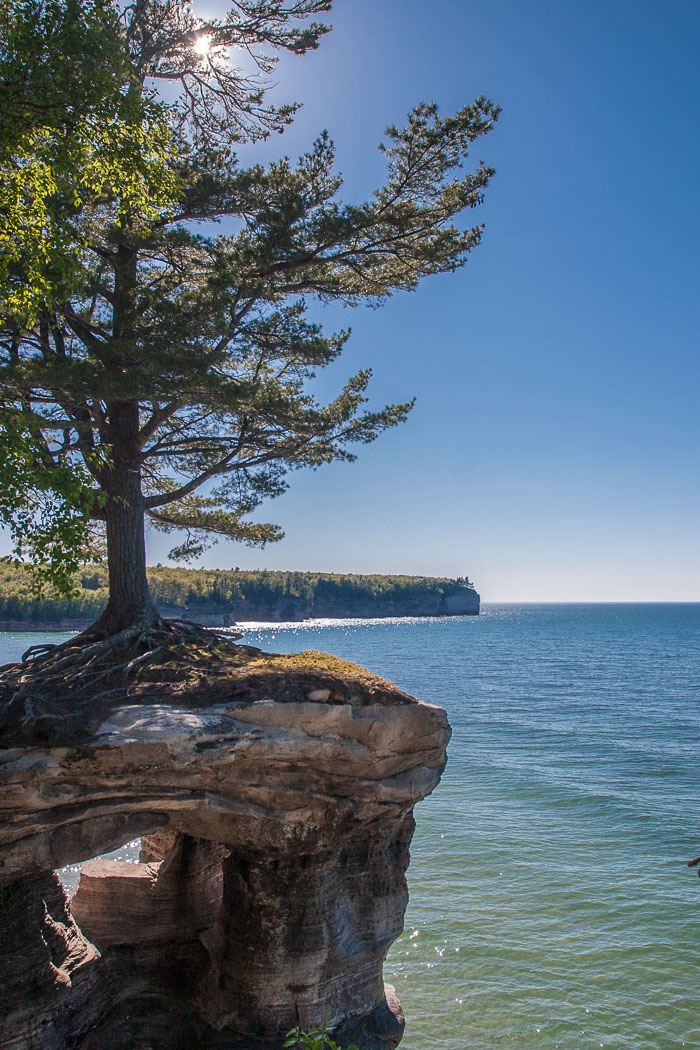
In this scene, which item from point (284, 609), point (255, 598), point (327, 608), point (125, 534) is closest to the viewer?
point (125, 534)

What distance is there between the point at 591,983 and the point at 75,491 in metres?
11.7

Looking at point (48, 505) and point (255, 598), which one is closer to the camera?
point (48, 505)

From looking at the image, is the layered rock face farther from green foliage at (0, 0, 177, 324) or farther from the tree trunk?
green foliage at (0, 0, 177, 324)

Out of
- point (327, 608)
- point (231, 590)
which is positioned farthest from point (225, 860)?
point (327, 608)

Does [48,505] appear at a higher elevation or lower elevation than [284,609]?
higher

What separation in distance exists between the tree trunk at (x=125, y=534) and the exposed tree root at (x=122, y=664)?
1.11ft

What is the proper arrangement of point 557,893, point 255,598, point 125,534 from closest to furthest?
point 125,534
point 557,893
point 255,598

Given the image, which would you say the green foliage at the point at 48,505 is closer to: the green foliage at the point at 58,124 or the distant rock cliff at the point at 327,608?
the green foliage at the point at 58,124

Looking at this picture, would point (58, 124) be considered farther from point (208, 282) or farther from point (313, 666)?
point (313, 666)

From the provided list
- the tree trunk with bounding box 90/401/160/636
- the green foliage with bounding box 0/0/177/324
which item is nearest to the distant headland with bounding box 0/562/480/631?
the tree trunk with bounding box 90/401/160/636

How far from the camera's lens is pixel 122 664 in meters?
8.73

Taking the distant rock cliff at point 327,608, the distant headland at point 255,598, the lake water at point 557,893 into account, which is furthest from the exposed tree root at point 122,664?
the distant rock cliff at point 327,608

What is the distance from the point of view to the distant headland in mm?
92188

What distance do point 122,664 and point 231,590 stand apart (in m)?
117
